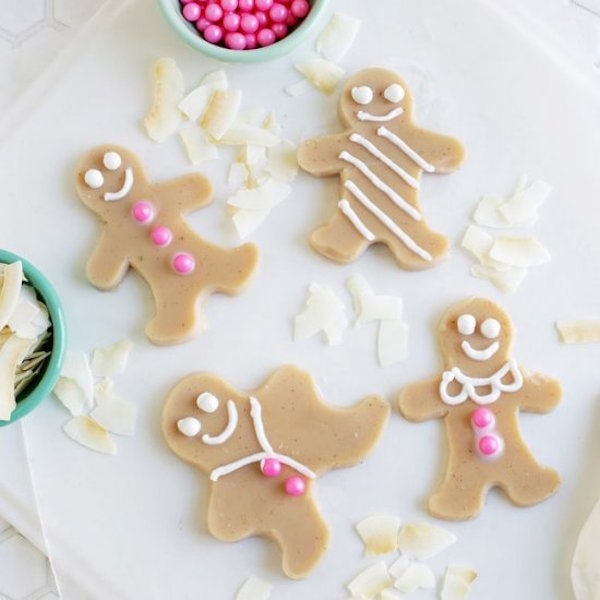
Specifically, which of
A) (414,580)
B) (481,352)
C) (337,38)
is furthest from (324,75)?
(414,580)

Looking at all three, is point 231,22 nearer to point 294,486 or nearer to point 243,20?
point 243,20

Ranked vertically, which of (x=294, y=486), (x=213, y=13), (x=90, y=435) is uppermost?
(x=213, y=13)

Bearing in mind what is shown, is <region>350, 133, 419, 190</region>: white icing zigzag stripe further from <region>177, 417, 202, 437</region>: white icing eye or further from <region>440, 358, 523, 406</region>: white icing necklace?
<region>177, 417, 202, 437</region>: white icing eye

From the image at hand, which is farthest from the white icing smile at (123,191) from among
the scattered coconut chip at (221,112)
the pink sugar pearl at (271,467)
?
the pink sugar pearl at (271,467)

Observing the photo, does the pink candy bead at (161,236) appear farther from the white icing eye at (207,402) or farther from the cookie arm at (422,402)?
the cookie arm at (422,402)

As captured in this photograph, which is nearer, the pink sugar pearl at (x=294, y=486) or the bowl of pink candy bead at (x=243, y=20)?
the pink sugar pearl at (x=294, y=486)

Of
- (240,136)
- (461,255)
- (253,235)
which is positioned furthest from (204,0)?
(461,255)
